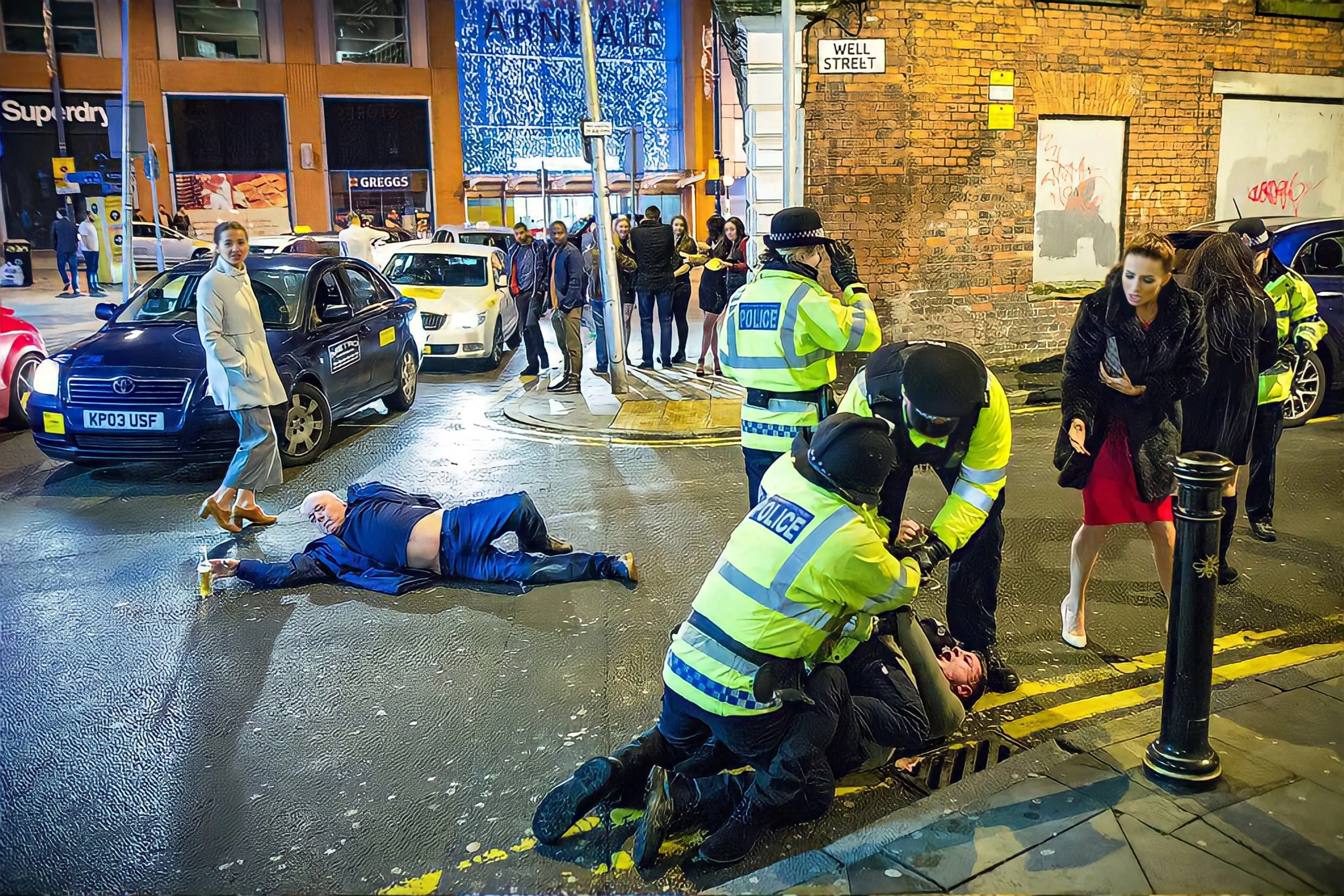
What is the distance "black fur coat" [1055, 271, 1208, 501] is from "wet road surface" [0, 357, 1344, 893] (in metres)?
0.96

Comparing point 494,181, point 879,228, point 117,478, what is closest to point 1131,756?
point 117,478

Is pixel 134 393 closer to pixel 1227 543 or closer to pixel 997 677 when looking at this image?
pixel 997 677

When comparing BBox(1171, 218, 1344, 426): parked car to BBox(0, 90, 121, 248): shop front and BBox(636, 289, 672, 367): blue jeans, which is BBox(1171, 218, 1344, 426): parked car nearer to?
BBox(636, 289, 672, 367): blue jeans

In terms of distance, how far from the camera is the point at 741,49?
14.1 m

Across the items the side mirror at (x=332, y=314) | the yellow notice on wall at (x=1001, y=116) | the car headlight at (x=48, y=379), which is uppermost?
the yellow notice on wall at (x=1001, y=116)

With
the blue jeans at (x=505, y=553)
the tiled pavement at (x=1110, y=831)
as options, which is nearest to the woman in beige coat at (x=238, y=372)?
the blue jeans at (x=505, y=553)

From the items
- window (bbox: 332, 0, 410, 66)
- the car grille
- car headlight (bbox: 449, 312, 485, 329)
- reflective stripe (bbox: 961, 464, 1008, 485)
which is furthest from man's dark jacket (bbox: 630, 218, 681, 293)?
window (bbox: 332, 0, 410, 66)

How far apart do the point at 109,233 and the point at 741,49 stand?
19411 mm

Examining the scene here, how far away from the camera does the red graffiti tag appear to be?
45.6 feet

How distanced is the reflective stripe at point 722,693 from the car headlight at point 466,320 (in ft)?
36.9

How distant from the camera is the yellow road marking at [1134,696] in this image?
4281 mm

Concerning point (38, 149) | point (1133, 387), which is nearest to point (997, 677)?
point (1133, 387)

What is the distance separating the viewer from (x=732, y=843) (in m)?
3.39

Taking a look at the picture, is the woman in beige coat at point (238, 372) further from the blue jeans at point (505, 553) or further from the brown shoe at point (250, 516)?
the blue jeans at point (505, 553)
